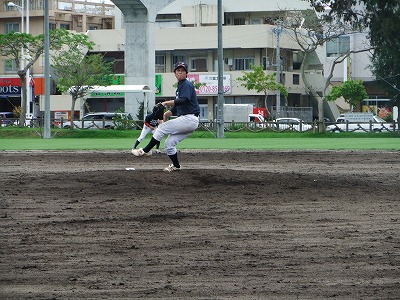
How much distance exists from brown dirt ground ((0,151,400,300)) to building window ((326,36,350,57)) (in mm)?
78773

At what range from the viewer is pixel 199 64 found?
97.7 meters

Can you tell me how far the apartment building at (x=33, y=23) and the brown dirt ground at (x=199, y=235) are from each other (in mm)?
71452

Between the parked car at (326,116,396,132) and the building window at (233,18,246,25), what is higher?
the building window at (233,18,246,25)

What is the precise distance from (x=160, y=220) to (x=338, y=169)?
11997 millimetres

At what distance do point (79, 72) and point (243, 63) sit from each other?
27.0 meters

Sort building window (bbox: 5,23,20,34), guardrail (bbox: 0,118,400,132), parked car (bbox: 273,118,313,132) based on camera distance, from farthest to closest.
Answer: building window (bbox: 5,23,20,34)
parked car (bbox: 273,118,313,132)
guardrail (bbox: 0,118,400,132)

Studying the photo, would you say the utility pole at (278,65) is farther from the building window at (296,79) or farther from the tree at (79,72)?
the tree at (79,72)

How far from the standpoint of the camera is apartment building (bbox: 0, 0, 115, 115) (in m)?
95.7

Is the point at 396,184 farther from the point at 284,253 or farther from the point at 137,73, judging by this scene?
the point at 137,73

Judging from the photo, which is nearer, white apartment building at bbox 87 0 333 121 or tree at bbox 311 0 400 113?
tree at bbox 311 0 400 113

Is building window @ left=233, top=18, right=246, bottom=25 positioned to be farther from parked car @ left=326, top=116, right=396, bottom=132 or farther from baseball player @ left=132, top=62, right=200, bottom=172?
baseball player @ left=132, top=62, right=200, bottom=172

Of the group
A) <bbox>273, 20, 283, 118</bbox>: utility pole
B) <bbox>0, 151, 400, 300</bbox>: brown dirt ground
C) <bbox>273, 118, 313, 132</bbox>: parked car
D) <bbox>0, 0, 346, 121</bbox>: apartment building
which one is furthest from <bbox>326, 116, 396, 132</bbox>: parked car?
<bbox>0, 151, 400, 300</bbox>: brown dirt ground

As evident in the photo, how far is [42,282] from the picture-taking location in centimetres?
890

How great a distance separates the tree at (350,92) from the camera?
294 ft
